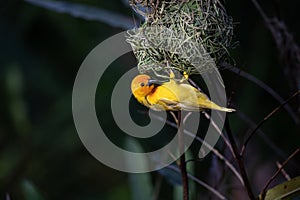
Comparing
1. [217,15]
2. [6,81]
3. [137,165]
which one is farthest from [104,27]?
[217,15]

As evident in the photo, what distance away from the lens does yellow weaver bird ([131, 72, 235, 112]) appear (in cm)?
106

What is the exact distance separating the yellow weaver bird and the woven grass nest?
4 centimetres

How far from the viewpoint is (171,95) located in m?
1.08

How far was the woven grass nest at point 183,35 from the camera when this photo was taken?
1.15 meters

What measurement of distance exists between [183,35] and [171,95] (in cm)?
15

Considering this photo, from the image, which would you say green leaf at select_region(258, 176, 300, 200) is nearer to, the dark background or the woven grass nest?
the woven grass nest

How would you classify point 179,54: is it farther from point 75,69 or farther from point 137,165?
point 75,69

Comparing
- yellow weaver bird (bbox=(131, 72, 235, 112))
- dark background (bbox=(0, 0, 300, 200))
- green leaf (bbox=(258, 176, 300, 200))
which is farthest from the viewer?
dark background (bbox=(0, 0, 300, 200))

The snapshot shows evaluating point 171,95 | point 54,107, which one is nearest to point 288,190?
point 171,95

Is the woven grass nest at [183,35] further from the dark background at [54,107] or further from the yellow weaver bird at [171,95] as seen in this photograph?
the dark background at [54,107]

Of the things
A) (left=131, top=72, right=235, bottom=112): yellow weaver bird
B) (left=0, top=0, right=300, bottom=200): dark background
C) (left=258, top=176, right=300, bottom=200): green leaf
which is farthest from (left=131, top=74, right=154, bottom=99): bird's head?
(left=0, top=0, right=300, bottom=200): dark background

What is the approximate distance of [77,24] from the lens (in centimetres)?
354

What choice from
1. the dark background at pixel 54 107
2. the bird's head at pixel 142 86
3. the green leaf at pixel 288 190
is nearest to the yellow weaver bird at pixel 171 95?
the bird's head at pixel 142 86

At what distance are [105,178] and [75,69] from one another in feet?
2.20
